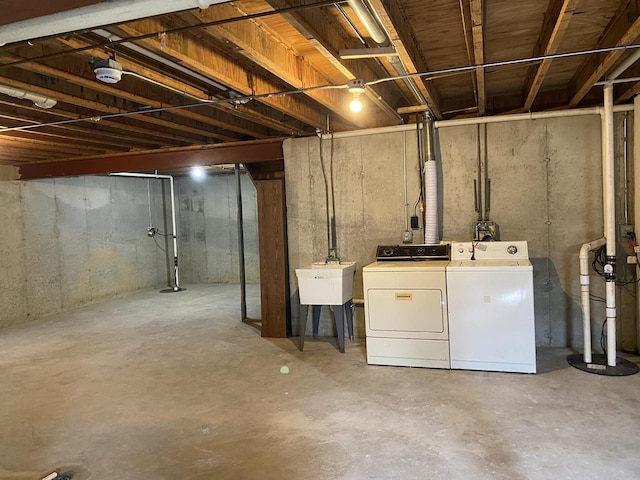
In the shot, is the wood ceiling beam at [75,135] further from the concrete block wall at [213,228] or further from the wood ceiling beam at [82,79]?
the concrete block wall at [213,228]

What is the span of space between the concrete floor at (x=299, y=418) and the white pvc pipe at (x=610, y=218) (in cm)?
39

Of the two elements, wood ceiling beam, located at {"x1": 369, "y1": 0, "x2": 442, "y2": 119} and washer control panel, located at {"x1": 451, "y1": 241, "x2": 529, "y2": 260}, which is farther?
washer control panel, located at {"x1": 451, "y1": 241, "x2": 529, "y2": 260}

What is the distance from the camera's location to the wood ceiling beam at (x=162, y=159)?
5277mm

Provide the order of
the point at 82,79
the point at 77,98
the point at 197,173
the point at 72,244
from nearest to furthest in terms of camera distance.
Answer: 1. the point at 82,79
2. the point at 77,98
3. the point at 72,244
4. the point at 197,173

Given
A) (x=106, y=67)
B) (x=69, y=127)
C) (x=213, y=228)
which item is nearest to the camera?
(x=106, y=67)

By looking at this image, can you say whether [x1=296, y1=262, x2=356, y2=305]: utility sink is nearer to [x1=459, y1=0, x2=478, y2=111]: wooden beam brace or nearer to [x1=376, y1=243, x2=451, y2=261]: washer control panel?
[x1=376, y1=243, x2=451, y2=261]: washer control panel

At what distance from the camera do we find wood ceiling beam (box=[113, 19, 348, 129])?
229cm

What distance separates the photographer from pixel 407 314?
392cm

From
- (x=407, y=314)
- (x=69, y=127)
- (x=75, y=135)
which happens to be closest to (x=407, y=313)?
(x=407, y=314)

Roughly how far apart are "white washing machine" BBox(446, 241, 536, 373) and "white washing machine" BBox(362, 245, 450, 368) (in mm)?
91

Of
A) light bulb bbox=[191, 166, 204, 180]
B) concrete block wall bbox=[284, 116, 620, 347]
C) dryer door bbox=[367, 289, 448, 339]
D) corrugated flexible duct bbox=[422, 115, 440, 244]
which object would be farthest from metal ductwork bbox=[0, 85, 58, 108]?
light bulb bbox=[191, 166, 204, 180]

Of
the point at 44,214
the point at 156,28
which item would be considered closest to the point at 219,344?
the point at 156,28

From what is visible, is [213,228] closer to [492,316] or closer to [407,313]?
[407,313]

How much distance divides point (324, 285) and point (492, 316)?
1.53m
